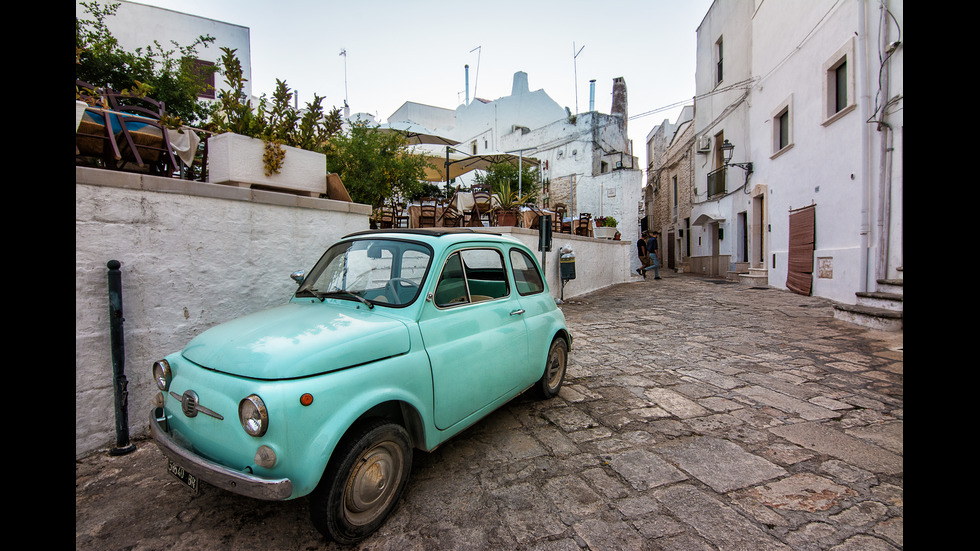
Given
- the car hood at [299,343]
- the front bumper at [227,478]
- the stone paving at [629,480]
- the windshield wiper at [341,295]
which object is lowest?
the stone paving at [629,480]

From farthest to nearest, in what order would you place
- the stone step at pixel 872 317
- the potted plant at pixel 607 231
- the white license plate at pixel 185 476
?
the potted plant at pixel 607 231
the stone step at pixel 872 317
the white license plate at pixel 185 476

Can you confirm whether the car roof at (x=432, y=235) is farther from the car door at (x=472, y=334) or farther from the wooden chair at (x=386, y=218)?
the wooden chair at (x=386, y=218)

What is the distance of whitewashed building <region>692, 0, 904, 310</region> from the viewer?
798cm

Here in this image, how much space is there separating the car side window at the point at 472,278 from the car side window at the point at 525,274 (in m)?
0.16

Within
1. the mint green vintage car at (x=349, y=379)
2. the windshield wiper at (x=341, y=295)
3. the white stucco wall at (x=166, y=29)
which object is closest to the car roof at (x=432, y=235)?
the mint green vintage car at (x=349, y=379)

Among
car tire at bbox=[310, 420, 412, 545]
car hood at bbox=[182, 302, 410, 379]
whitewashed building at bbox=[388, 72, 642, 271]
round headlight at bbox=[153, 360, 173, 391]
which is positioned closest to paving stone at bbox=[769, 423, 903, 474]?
car tire at bbox=[310, 420, 412, 545]

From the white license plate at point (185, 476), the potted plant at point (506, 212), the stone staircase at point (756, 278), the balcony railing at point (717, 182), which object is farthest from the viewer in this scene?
the balcony railing at point (717, 182)

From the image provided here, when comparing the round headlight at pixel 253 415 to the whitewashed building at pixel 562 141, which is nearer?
the round headlight at pixel 253 415

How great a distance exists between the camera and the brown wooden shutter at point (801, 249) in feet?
33.6

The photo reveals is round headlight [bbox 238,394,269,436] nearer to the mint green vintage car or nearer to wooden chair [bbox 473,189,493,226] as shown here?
the mint green vintage car

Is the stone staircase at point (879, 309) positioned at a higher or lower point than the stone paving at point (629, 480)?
higher

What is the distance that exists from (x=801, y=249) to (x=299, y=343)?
493 inches

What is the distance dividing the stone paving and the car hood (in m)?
0.94
